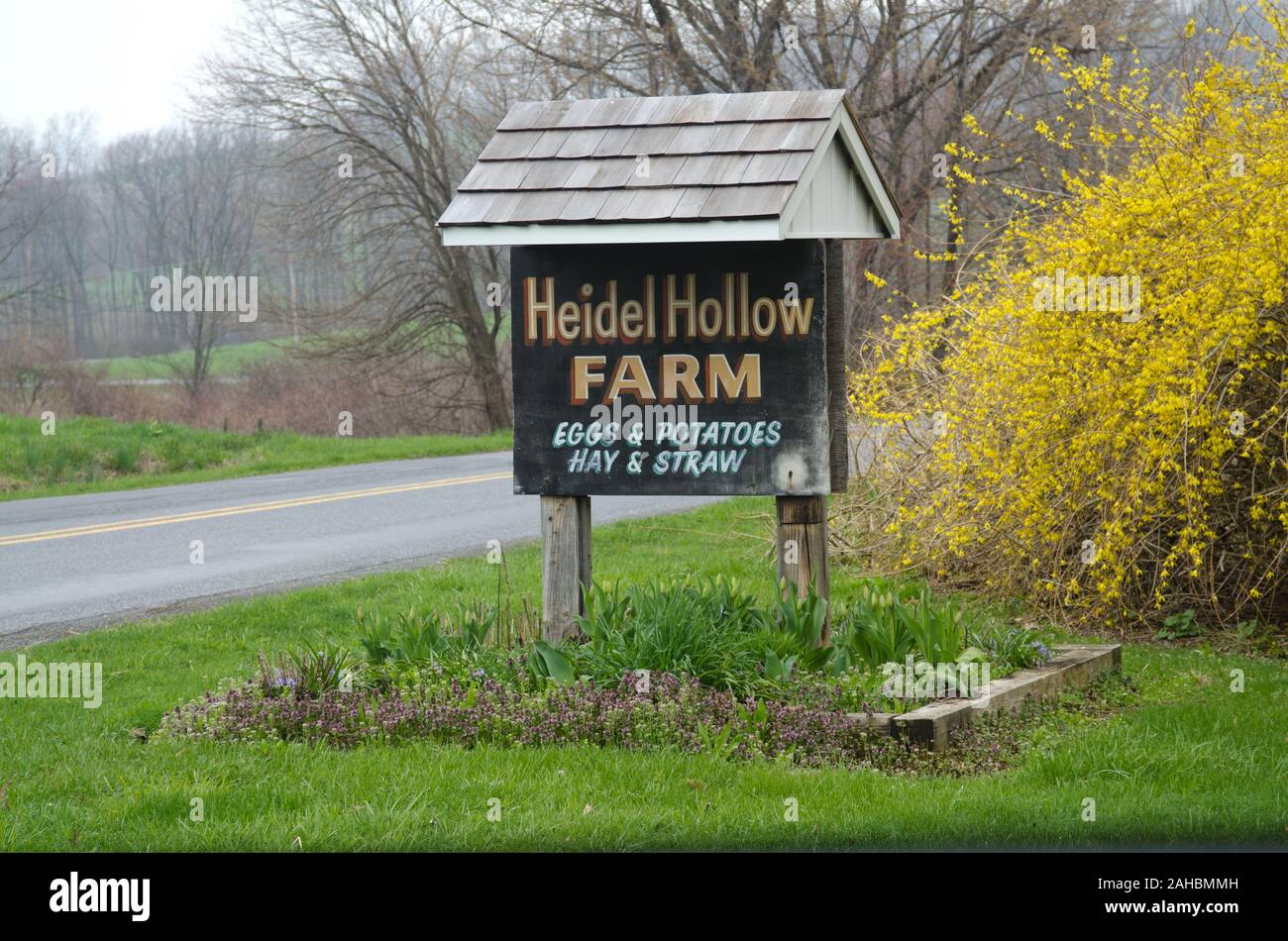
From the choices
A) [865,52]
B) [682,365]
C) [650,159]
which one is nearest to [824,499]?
[682,365]

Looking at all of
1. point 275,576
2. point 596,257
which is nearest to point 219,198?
point 275,576

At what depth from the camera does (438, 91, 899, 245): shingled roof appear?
20.1 ft

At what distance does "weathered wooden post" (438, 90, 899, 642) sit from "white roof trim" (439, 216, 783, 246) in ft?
0.04

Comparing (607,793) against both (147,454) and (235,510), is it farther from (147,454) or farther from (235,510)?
(147,454)

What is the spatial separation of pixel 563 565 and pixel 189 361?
39713 millimetres

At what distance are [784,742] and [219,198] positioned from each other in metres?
44.7

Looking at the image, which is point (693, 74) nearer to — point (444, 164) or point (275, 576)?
point (444, 164)

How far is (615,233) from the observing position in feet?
20.4

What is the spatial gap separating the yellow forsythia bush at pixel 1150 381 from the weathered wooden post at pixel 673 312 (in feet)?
5.31

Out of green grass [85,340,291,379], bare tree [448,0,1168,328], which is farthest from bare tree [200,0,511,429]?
green grass [85,340,291,379]

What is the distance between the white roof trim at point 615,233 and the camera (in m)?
6.01

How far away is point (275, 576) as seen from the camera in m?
10.2

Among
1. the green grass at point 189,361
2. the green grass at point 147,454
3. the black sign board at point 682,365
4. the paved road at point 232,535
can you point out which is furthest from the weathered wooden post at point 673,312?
the green grass at point 189,361

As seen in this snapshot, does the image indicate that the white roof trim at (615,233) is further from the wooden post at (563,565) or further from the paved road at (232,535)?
the paved road at (232,535)
